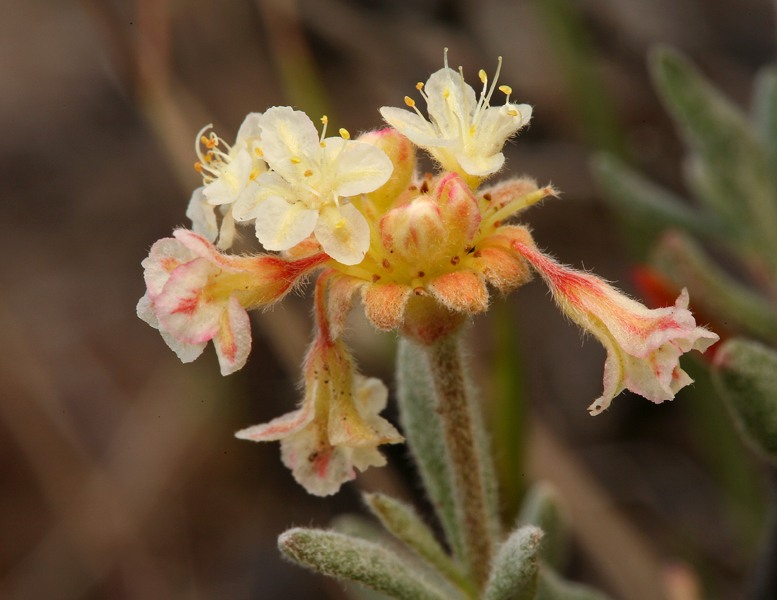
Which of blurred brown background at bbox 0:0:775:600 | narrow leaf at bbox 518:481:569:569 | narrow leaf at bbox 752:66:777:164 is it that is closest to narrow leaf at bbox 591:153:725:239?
narrow leaf at bbox 752:66:777:164

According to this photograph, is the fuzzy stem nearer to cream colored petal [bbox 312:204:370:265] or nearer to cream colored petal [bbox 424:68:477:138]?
cream colored petal [bbox 312:204:370:265]

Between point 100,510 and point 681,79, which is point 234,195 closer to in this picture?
point 681,79

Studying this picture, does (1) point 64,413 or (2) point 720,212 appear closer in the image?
(2) point 720,212

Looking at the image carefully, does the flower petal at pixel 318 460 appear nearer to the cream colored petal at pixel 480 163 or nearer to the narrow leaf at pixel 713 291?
the cream colored petal at pixel 480 163

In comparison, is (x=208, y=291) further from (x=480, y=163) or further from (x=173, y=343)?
(x=480, y=163)

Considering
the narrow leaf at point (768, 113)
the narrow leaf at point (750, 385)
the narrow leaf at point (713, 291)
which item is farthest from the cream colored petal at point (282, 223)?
the narrow leaf at point (768, 113)

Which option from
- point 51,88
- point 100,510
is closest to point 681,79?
point 100,510
